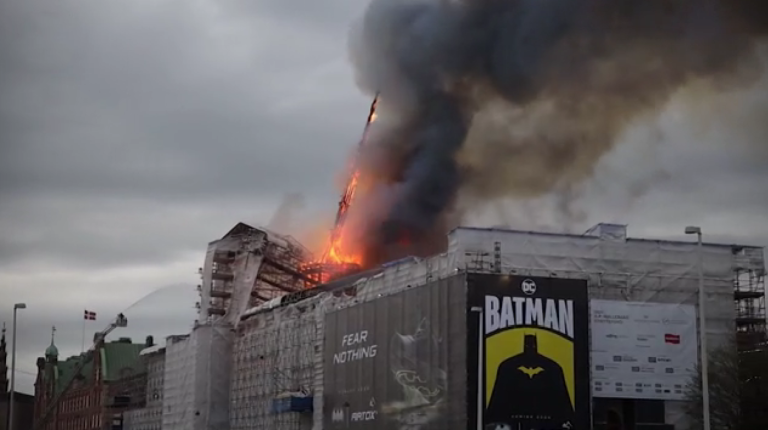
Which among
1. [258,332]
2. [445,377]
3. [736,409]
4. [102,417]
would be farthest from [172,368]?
[736,409]

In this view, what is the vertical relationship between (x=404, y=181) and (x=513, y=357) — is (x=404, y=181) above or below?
above

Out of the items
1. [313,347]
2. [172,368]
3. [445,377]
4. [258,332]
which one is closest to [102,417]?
[172,368]

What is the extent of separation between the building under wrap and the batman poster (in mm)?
55

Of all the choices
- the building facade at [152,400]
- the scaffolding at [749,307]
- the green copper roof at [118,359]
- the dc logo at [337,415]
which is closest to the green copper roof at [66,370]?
the green copper roof at [118,359]

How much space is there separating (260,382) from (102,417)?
5849 centimetres

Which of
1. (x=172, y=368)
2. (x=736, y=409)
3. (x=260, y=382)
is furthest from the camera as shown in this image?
(x=172, y=368)

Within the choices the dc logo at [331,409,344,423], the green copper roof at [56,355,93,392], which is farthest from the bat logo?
the green copper roof at [56,355,93,392]

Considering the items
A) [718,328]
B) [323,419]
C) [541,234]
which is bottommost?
[323,419]

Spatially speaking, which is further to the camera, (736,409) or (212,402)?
(212,402)

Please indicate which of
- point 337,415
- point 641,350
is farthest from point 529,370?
point 337,415

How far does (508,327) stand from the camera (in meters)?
62.0

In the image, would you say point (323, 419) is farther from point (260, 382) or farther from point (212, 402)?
point (212, 402)

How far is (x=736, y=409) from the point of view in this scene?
61.4 m

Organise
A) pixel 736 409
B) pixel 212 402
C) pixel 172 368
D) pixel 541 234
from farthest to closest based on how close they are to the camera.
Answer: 1. pixel 172 368
2. pixel 212 402
3. pixel 541 234
4. pixel 736 409
